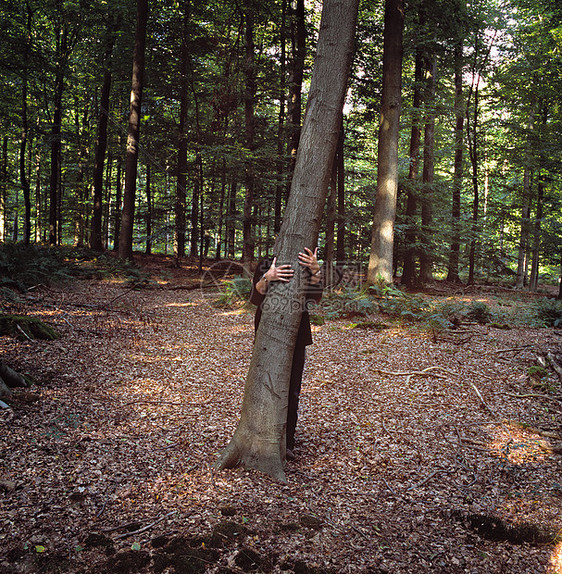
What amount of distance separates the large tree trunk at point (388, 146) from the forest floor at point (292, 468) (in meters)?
3.66

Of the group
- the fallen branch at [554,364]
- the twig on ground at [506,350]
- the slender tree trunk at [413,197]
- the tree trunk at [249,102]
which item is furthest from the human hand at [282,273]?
the slender tree trunk at [413,197]

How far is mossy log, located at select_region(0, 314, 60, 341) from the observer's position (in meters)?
5.61

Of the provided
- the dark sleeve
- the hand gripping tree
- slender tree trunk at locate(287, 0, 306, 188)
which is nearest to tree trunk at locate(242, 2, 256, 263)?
slender tree trunk at locate(287, 0, 306, 188)

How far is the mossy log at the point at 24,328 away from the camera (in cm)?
561

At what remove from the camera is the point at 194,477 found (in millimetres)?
3068

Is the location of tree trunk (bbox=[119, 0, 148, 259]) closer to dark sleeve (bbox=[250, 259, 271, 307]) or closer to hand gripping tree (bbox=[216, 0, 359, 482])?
dark sleeve (bbox=[250, 259, 271, 307])

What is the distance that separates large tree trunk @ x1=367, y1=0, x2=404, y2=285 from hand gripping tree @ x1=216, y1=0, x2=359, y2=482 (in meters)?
6.96

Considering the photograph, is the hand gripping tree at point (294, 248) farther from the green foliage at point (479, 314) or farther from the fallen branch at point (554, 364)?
the green foliage at point (479, 314)

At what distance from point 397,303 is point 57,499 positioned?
7.82 m

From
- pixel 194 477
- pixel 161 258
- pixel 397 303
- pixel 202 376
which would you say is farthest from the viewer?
pixel 161 258

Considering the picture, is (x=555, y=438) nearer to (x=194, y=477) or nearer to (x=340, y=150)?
(x=194, y=477)

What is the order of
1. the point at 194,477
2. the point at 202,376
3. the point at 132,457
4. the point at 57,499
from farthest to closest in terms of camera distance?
the point at 202,376
the point at 132,457
the point at 194,477
the point at 57,499

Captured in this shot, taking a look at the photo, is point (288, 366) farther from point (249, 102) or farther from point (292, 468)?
point (249, 102)

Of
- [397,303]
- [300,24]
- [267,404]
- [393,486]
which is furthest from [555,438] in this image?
[300,24]
